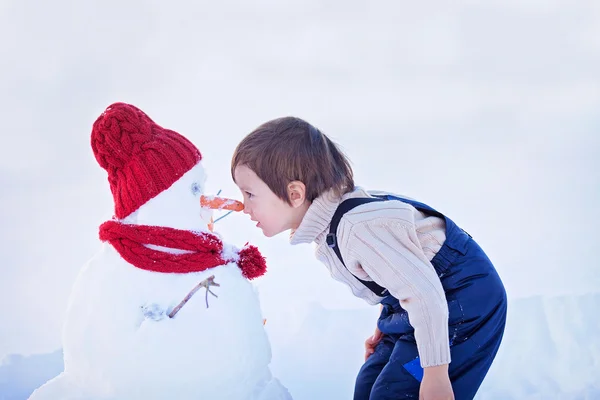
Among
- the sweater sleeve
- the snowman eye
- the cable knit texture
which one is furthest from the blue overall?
the snowman eye

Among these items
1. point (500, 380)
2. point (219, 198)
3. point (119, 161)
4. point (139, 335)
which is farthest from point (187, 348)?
point (500, 380)

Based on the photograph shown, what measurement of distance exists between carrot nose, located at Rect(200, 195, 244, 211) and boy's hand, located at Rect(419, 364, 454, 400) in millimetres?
698

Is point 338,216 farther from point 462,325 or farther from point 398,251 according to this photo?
point 462,325

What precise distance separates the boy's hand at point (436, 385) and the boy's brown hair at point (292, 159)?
512mm

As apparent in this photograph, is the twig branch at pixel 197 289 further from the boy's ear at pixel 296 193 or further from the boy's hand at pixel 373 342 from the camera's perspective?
the boy's hand at pixel 373 342

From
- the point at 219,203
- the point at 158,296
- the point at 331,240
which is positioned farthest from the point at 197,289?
the point at 331,240

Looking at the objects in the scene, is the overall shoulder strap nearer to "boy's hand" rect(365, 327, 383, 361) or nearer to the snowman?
the snowman

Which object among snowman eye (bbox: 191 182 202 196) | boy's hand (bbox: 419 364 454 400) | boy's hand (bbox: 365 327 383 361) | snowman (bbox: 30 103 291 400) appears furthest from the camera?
boy's hand (bbox: 365 327 383 361)

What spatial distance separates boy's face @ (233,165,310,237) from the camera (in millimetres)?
1520

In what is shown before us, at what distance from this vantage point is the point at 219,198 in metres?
1.67

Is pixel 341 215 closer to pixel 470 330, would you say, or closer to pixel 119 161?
pixel 470 330

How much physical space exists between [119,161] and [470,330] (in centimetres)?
107
